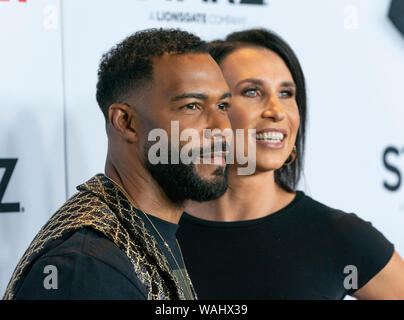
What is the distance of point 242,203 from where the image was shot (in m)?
1.84

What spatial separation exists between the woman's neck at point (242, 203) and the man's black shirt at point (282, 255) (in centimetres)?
2

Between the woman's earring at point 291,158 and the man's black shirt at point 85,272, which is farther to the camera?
the woman's earring at point 291,158

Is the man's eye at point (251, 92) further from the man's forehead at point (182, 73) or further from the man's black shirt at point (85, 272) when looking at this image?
the man's black shirt at point (85, 272)

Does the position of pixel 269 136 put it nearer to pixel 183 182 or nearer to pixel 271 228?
pixel 271 228

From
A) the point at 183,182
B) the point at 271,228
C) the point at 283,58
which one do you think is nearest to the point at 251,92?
the point at 283,58

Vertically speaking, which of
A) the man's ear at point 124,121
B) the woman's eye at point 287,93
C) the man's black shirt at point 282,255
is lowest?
the man's black shirt at point 282,255

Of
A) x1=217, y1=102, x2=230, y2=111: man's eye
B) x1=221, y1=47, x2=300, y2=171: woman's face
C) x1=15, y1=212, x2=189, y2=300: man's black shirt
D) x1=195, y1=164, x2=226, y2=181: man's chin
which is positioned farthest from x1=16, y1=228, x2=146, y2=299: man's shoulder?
x1=221, y1=47, x2=300, y2=171: woman's face

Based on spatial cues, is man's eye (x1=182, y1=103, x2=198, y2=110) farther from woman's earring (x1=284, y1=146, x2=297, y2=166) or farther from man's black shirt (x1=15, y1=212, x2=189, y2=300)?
woman's earring (x1=284, y1=146, x2=297, y2=166)

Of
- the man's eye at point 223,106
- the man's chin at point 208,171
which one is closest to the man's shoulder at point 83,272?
the man's chin at point 208,171

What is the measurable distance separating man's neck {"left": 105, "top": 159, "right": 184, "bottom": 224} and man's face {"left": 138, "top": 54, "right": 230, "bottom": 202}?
18 mm

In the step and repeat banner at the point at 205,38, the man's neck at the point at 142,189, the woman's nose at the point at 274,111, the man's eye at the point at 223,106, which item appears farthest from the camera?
the woman's nose at the point at 274,111

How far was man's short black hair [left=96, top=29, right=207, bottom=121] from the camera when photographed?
1.40m

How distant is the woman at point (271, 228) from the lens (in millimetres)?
1727
